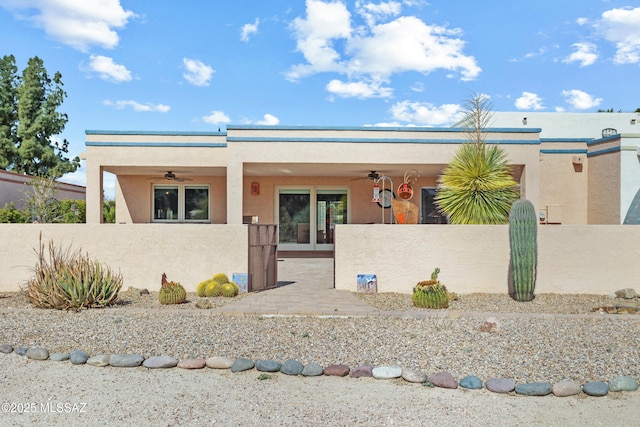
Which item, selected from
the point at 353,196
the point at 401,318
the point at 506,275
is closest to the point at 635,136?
the point at 506,275

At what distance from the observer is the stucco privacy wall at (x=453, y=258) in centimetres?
1085

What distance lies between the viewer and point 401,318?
8031 millimetres

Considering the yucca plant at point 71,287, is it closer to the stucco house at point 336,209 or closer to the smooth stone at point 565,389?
the stucco house at point 336,209

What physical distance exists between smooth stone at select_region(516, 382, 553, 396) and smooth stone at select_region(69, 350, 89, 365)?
4.79m

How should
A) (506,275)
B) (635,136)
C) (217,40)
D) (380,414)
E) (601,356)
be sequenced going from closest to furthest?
1. (380,414)
2. (601,356)
3. (506,275)
4. (217,40)
5. (635,136)

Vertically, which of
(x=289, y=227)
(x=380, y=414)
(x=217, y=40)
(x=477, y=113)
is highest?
(x=217, y=40)

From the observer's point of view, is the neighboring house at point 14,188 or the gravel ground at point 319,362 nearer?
the gravel ground at point 319,362

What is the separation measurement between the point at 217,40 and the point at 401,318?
9.50m

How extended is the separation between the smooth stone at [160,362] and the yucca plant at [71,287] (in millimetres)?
3677

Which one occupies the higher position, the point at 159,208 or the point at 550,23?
the point at 550,23

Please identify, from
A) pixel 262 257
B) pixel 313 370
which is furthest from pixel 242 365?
pixel 262 257

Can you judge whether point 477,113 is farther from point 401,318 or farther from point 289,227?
point 289,227

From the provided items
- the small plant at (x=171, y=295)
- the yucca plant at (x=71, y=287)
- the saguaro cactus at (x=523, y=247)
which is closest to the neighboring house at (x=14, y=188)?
the yucca plant at (x=71, y=287)

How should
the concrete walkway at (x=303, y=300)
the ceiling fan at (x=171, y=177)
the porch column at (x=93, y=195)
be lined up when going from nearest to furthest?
1. the concrete walkway at (x=303, y=300)
2. the porch column at (x=93, y=195)
3. the ceiling fan at (x=171, y=177)
